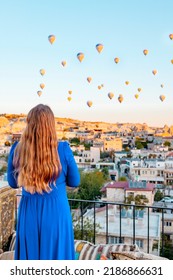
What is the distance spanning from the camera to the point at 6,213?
2686mm

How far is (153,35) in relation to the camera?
26.3 meters

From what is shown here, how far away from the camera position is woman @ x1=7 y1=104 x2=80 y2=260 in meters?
1.70

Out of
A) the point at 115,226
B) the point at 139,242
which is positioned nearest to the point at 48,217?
the point at 139,242

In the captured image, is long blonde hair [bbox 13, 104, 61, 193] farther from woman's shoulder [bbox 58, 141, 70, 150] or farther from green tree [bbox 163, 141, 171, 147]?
green tree [bbox 163, 141, 171, 147]

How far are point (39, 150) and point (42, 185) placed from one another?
17cm

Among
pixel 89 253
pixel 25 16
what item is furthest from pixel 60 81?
pixel 89 253

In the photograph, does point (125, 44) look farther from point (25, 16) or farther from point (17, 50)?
point (25, 16)

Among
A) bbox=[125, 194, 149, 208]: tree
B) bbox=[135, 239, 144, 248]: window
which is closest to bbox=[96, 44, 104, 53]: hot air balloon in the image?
bbox=[125, 194, 149, 208]: tree

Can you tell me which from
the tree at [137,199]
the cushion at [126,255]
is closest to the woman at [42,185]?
the cushion at [126,255]

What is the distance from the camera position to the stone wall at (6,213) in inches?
102

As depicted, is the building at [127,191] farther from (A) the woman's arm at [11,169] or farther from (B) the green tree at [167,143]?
(B) the green tree at [167,143]

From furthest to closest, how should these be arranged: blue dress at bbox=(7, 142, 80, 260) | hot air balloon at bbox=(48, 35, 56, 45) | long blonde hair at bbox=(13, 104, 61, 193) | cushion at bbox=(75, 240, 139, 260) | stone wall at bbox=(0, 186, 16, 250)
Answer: hot air balloon at bbox=(48, 35, 56, 45) < stone wall at bbox=(0, 186, 16, 250) < cushion at bbox=(75, 240, 139, 260) < blue dress at bbox=(7, 142, 80, 260) < long blonde hair at bbox=(13, 104, 61, 193)

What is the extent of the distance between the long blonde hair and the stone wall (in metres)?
0.90

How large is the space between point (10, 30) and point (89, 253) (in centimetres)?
1814
